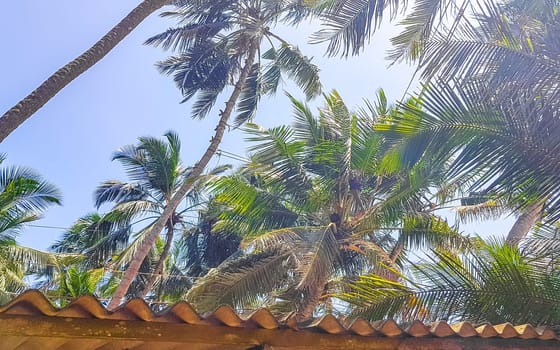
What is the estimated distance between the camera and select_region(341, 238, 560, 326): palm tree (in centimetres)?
474

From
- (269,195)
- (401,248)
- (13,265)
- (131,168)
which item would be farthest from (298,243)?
(13,265)

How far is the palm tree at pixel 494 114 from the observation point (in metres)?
4.48

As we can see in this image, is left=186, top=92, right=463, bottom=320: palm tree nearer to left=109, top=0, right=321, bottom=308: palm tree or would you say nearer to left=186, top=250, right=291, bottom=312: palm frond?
left=186, top=250, right=291, bottom=312: palm frond

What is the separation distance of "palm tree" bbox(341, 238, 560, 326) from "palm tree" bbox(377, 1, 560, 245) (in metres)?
0.58

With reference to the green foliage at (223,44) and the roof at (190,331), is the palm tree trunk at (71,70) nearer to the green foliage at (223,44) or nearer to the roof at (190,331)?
the roof at (190,331)

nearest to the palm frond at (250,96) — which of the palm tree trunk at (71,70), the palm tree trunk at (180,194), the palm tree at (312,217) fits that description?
the palm tree trunk at (180,194)

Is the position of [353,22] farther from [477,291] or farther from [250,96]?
[250,96]

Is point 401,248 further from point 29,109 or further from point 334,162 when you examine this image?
point 29,109

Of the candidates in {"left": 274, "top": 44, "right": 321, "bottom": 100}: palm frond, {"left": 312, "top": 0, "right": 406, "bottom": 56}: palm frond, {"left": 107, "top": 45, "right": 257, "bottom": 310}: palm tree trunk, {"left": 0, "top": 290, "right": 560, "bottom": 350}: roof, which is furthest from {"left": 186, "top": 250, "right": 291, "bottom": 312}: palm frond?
{"left": 274, "top": 44, "right": 321, "bottom": 100}: palm frond

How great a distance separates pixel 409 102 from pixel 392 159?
594mm

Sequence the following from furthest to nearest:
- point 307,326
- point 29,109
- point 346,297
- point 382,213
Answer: point 382,213
point 346,297
point 29,109
point 307,326

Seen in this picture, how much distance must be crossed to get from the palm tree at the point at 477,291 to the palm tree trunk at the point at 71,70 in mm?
3720

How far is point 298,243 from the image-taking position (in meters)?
→ 9.20

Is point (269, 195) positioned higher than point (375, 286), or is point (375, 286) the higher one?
point (269, 195)
